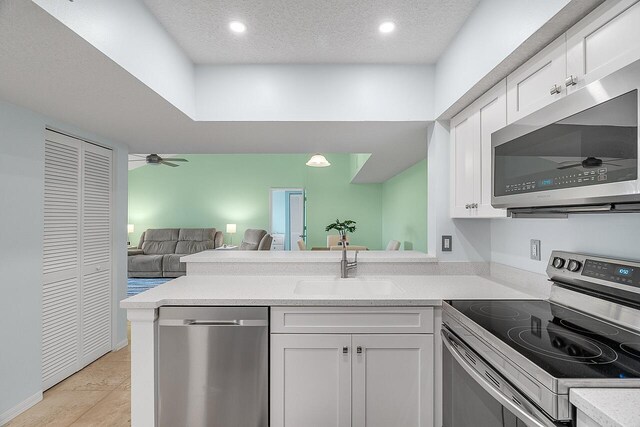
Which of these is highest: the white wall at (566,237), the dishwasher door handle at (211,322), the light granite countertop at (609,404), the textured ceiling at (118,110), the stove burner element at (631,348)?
the textured ceiling at (118,110)

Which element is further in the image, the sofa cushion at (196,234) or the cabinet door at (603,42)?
the sofa cushion at (196,234)

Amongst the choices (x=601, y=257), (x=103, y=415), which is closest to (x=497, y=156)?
(x=601, y=257)

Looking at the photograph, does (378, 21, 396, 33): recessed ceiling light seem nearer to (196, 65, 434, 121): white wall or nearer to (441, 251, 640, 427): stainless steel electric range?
(196, 65, 434, 121): white wall

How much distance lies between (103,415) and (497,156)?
2808 millimetres

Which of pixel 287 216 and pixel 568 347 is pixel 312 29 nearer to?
pixel 568 347

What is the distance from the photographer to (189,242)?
283 inches

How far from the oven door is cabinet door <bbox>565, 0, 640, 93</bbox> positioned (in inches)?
40.9

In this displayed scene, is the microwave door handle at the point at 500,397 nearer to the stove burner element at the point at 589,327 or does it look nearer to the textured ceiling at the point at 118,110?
the stove burner element at the point at 589,327

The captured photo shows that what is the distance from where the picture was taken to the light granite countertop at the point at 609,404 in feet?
2.32

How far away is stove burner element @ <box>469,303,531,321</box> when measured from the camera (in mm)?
1359

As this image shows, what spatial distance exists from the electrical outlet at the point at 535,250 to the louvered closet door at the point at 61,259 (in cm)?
316

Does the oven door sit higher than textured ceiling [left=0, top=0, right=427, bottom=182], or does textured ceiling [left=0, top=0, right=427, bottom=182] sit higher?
textured ceiling [left=0, top=0, right=427, bottom=182]

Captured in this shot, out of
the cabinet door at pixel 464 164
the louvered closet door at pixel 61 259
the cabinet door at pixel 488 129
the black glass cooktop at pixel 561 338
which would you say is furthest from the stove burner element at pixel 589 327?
the louvered closet door at pixel 61 259

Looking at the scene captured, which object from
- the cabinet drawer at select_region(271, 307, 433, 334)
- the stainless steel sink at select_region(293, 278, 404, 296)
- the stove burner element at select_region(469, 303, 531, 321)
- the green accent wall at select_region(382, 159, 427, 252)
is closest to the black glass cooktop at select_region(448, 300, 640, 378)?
the stove burner element at select_region(469, 303, 531, 321)
